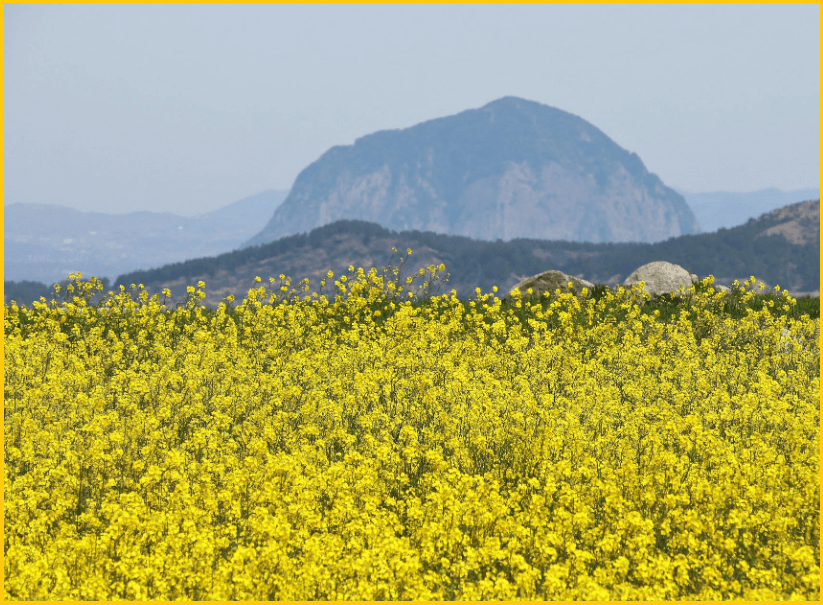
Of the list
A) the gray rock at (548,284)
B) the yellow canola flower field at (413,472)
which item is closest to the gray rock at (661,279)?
the gray rock at (548,284)

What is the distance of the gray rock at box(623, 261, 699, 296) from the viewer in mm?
22922

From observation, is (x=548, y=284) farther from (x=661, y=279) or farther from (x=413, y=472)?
(x=413, y=472)

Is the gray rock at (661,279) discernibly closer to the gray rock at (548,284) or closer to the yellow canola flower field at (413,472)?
the gray rock at (548,284)

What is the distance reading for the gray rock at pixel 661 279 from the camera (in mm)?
22922

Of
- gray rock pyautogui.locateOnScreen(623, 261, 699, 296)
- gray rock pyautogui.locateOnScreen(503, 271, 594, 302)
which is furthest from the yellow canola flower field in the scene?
gray rock pyautogui.locateOnScreen(503, 271, 594, 302)

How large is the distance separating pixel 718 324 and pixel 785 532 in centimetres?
1187

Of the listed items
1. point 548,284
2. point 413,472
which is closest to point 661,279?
point 548,284

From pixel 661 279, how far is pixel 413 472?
17.3 metres

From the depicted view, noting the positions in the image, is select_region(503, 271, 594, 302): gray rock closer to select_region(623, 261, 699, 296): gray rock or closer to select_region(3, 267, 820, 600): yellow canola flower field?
select_region(623, 261, 699, 296): gray rock

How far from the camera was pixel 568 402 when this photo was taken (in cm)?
1138

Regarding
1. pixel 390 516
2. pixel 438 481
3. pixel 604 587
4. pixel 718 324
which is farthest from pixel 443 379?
pixel 718 324

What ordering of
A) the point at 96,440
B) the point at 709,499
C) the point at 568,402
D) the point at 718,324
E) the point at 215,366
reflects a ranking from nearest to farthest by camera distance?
1. the point at 709,499
2. the point at 96,440
3. the point at 568,402
4. the point at 215,366
5. the point at 718,324

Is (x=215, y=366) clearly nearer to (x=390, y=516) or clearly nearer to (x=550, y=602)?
(x=390, y=516)

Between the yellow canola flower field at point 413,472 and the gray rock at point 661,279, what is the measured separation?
678 centimetres
